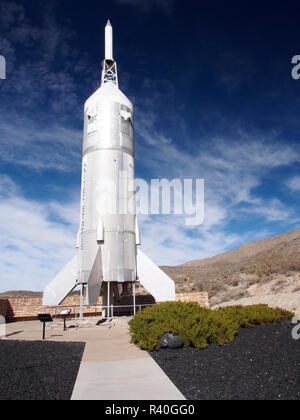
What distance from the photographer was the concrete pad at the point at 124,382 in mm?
4668

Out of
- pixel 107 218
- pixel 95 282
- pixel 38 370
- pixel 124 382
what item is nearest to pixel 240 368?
pixel 124 382

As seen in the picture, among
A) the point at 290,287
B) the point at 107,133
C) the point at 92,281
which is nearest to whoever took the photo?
the point at 92,281

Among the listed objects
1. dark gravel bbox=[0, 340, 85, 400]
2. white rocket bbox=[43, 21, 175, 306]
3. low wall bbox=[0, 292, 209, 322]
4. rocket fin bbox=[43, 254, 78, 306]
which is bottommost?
low wall bbox=[0, 292, 209, 322]

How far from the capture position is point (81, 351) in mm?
8188

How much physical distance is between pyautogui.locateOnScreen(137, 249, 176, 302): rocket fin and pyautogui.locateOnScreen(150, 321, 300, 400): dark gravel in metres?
8.00

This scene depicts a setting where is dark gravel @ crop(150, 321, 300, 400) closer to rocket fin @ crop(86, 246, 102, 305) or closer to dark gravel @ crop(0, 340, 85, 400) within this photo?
dark gravel @ crop(0, 340, 85, 400)

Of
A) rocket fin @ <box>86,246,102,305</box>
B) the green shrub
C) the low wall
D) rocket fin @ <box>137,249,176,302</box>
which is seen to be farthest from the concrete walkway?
the low wall

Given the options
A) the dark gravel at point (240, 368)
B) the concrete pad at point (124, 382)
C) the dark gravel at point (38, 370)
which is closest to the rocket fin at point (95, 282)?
the dark gravel at point (38, 370)

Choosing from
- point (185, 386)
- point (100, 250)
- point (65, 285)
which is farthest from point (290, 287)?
point (185, 386)

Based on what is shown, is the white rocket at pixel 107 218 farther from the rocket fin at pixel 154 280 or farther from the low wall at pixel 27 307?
the low wall at pixel 27 307

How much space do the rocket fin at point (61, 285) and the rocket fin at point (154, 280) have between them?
356 cm

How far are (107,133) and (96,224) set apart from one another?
17.4 ft

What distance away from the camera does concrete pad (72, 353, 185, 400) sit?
4668mm

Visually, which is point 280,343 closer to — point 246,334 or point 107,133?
point 246,334
